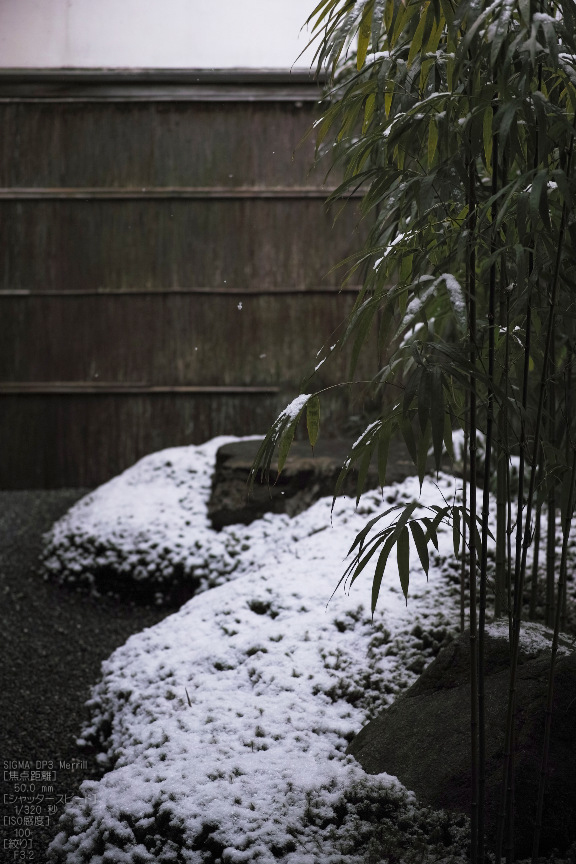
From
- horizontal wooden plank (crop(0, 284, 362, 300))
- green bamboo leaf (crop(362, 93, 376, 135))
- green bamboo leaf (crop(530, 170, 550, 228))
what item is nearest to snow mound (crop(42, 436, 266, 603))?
horizontal wooden plank (crop(0, 284, 362, 300))

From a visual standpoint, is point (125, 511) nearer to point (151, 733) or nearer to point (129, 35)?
point (151, 733)

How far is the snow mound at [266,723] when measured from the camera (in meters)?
1.34

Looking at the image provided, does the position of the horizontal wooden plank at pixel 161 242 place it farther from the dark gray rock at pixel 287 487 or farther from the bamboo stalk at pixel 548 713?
the bamboo stalk at pixel 548 713

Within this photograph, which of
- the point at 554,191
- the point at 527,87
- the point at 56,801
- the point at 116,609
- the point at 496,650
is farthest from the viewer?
the point at 116,609

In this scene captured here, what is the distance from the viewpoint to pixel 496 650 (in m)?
1.61

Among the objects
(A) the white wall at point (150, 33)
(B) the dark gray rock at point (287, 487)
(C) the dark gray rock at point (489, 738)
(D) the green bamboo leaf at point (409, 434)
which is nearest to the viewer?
(D) the green bamboo leaf at point (409, 434)

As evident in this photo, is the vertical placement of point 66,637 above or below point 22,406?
below

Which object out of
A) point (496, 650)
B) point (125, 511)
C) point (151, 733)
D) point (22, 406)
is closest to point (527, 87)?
point (496, 650)

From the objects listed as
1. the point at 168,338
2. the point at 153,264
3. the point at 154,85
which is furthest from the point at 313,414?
the point at 154,85

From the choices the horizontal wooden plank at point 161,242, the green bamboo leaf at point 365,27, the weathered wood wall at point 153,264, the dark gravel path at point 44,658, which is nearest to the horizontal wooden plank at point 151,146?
the weathered wood wall at point 153,264

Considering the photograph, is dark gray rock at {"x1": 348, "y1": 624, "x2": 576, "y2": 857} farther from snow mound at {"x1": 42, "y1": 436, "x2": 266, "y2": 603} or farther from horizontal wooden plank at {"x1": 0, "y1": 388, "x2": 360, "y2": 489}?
horizontal wooden plank at {"x1": 0, "y1": 388, "x2": 360, "y2": 489}

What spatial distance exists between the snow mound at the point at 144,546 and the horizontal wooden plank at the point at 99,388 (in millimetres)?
1020

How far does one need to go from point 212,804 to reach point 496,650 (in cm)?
66

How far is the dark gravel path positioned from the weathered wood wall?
104 centimetres
